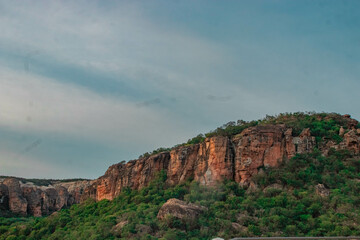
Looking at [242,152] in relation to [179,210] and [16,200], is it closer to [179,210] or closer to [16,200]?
[179,210]

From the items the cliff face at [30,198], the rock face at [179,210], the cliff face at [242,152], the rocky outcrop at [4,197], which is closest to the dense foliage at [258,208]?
the rock face at [179,210]

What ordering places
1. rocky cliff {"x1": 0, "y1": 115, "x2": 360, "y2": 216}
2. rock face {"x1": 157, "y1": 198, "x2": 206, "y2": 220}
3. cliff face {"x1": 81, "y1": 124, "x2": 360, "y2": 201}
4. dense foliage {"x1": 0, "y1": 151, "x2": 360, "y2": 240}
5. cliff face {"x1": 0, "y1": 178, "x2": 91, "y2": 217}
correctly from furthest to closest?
cliff face {"x1": 0, "y1": 178, "x2": 91, "y2": 217}
rocky cliff {"x1": 0, "y1": 115, "x2": 360, "y2": 216}
cliff face {"x1": 81, "y1": 124, "x2": 360, "y2": 201}
rock face {"x1": 157, "y1": 198, "x2": 206, "y2": 220}
dense foliage {"x1": 0, "y1": 151, "x2": 360, "y2": 240}

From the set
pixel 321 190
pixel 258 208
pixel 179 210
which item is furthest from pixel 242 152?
pixel 179 210

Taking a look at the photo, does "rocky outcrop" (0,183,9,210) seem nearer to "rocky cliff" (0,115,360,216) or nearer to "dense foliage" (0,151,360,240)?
"dense foliage" (0,151,360,240)

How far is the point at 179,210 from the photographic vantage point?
43188 millimetres

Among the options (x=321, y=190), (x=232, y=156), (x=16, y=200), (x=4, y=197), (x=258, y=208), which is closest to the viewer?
(x=258, y=208)

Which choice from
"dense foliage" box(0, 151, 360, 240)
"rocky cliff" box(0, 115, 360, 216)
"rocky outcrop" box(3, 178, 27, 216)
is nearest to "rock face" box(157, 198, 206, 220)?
"dense foliage" box(0, 151, 360, 240)

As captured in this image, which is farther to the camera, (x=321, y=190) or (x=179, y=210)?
(x=321, y=190)

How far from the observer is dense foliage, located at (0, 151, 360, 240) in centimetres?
3975

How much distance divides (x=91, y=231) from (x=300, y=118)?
31.1m

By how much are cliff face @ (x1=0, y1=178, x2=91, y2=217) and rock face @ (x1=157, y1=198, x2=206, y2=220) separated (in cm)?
5212

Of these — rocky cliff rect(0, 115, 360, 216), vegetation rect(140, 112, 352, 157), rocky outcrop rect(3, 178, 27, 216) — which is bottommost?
rocky outcrop rect(3, 178, 27, 216)

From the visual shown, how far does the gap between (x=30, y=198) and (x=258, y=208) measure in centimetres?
6153

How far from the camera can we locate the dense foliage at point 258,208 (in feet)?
130
